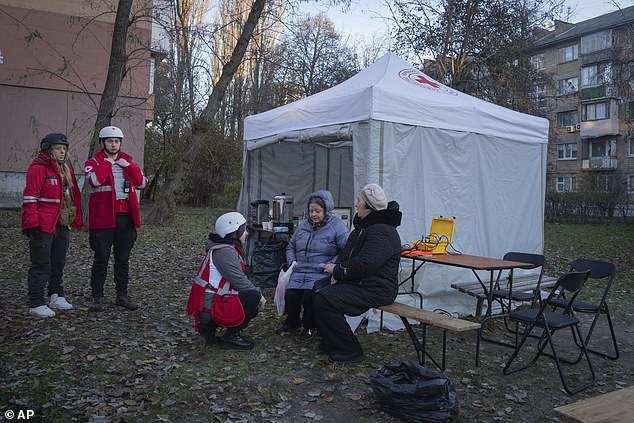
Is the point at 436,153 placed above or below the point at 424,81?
below

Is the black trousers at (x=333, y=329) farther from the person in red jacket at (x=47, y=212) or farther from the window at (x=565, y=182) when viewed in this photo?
the window at (x=565, y=182)

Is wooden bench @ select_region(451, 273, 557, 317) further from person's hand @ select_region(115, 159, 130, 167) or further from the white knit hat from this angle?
person's hand @ select_region(115, 159, 130, 167)

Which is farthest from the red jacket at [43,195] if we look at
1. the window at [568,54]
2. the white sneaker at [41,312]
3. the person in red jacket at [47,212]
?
the window at [568,54]

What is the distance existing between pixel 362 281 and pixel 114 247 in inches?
103

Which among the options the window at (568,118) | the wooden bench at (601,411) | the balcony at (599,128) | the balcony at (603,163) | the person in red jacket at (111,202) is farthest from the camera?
the window at (568,118)

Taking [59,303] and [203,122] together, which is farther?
[203,122]

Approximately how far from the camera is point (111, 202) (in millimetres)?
Answer: 5250

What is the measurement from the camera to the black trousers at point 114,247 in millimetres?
5277

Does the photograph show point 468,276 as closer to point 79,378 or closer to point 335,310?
point 335,310

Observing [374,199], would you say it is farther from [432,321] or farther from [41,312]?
[41,312]

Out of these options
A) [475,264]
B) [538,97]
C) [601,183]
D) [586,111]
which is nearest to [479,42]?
[538,97]

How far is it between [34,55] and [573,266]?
653 inches

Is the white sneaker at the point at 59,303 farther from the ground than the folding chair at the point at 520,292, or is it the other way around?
the folding chair at the point at 520,292

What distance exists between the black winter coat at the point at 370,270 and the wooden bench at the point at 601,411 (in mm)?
2100
